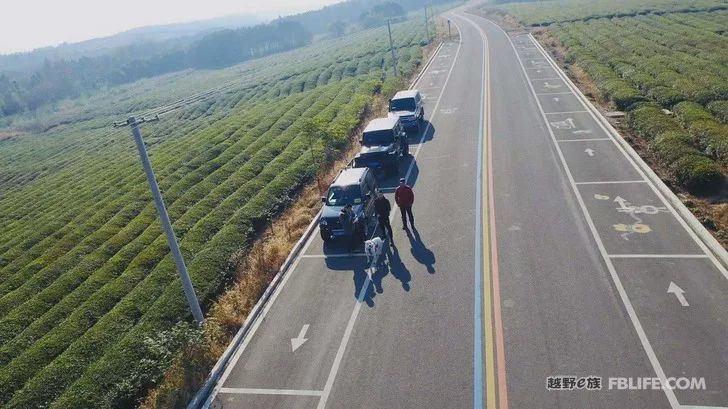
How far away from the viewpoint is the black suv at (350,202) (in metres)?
15.5

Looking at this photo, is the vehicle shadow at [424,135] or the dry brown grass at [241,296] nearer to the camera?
the dry brown grass at [241,296]

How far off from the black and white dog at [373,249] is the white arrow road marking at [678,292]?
7.53 metres

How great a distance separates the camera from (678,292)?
36.8 feet

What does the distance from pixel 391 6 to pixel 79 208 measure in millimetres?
166356

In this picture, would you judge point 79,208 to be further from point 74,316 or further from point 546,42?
point 546,42

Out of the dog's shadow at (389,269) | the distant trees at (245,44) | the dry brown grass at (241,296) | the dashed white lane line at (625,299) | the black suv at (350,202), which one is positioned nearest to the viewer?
the dashed white lane line at (625,299)

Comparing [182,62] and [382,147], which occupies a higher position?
[182,62]

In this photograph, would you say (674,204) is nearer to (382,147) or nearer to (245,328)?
(382,147)

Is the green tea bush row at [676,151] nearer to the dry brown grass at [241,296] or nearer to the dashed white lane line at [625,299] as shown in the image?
the dashed white lane line at [625,299]

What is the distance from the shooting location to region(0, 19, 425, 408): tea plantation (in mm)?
12039

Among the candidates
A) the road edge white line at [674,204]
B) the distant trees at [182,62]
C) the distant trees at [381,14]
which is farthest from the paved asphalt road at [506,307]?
the distant trees at [182,62]

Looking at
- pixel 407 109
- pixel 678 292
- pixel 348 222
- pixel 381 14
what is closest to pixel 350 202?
pixel 348 222

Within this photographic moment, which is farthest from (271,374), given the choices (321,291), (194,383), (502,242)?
(502,242)

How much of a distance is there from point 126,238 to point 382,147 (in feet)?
38.0
